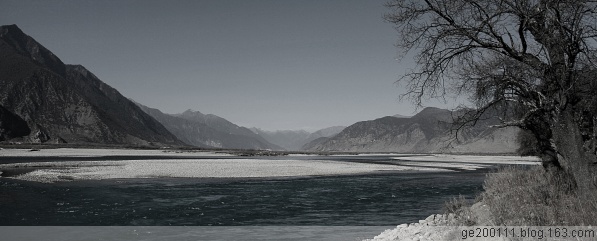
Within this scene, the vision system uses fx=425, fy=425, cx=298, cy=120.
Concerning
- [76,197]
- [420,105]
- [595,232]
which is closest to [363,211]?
[420,105]

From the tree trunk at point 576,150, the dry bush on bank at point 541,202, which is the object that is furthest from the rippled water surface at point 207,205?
the tree trunk at point 576,150

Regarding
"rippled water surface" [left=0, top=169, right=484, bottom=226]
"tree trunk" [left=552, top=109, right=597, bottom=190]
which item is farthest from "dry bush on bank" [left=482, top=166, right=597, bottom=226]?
"rippled water surface" [left=0, top=169, right=484, bottom=226]

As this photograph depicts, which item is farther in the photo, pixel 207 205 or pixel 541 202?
pixel 207 205

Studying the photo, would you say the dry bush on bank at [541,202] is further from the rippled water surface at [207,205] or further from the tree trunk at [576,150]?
the rippled water surface at [207,205]

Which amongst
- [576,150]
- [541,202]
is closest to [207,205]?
[541,202]

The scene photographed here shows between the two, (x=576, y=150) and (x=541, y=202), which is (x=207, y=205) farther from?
(x=576, y=150)

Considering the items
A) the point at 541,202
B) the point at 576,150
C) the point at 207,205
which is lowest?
the point at 207,205

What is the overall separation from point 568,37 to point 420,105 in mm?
3683

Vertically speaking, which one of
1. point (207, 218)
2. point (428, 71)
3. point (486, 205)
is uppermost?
point (428, 71)

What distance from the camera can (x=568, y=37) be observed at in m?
9.09

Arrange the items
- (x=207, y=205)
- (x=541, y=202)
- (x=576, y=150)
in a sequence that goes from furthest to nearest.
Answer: (x=207, y=205) < (x=541, y=202) < (x=576, y=150)

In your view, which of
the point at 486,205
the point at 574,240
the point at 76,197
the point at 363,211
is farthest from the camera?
the point at 76,197

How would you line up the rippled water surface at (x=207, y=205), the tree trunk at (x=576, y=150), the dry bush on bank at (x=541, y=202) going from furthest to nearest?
the rippled water surface at (x=207, y=205)
the tree trunk at (x=576, y=150)
the dry bush on bank at (x=541, y=202)

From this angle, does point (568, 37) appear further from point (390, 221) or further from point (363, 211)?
point (363, 211)
